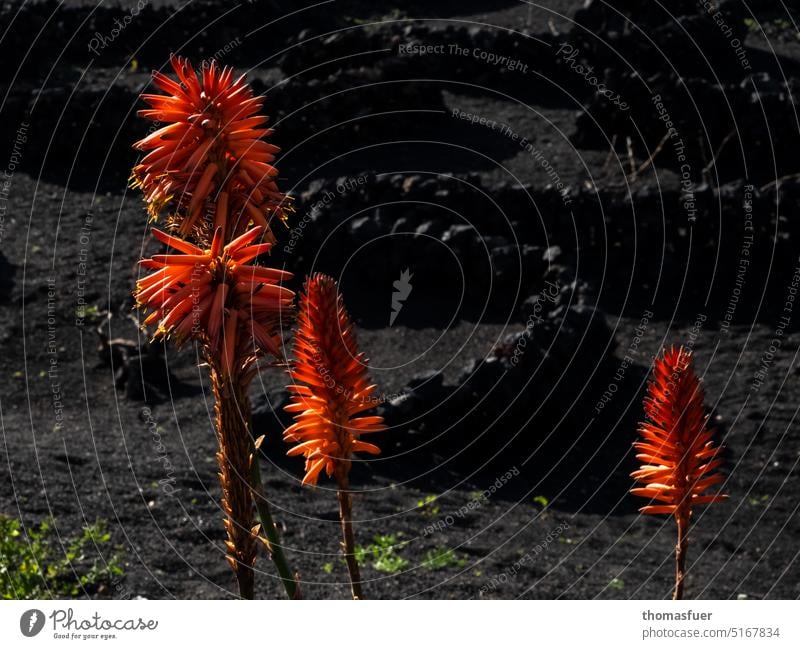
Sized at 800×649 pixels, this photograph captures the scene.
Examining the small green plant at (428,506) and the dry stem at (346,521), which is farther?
the small green plant at (428,506)

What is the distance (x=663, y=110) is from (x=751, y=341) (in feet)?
14.8

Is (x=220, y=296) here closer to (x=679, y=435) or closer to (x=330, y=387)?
(x=330, y=387)

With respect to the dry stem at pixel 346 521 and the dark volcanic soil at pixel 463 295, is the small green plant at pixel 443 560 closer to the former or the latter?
the dark volcanic soil at pixel 463 295

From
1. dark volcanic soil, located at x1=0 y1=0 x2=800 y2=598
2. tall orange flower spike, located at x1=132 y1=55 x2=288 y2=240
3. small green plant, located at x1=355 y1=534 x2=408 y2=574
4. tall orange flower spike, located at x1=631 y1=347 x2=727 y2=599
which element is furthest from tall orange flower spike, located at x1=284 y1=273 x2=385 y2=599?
small green plant, located at x1=355 y1=534 x2=408 y2=574

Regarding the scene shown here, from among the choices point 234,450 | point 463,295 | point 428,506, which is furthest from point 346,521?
point 463,295

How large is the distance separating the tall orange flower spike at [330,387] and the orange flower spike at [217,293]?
146 mm

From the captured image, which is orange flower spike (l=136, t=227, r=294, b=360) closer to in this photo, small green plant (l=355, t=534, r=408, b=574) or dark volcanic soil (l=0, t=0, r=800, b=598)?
dark volcanic soil (l=0, t=0, r=800, b=598)

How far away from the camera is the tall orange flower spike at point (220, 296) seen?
327 centimetres

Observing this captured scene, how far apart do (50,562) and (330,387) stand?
4.80 meters

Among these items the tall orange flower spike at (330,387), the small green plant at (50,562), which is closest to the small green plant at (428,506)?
the small green plant at (50,562)

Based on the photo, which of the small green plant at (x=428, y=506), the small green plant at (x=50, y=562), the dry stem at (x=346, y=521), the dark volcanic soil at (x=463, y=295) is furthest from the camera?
the small green plant at (x=428, y=506)

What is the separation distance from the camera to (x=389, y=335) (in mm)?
13578
